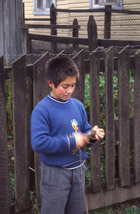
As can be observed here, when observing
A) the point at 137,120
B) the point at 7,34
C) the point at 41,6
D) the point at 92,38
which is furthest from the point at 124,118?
the point at 41,6

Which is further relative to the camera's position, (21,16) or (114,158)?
(21,16)

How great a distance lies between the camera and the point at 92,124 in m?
3.60

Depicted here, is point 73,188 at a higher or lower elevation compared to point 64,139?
lower

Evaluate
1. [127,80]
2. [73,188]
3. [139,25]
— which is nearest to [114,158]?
[127,80]

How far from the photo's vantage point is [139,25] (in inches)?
476

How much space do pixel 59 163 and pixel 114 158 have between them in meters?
1.28

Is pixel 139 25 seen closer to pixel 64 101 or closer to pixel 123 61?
pixel 123 61

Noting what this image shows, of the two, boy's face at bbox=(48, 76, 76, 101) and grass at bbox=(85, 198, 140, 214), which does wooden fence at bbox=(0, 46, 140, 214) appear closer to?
grass at bbox=(85, 198, 140, 214)

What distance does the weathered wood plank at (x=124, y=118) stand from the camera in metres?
3.66

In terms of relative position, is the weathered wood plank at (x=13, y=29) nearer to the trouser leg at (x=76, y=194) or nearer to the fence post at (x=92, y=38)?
the fence post at (x=92, y=38)

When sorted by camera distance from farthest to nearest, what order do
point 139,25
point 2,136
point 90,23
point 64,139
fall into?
point 139,25 → point 90,23 → point 2,136 → point 64,139

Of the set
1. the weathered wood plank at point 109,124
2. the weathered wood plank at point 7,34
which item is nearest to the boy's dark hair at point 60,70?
the weathered wood plank at point 109,124

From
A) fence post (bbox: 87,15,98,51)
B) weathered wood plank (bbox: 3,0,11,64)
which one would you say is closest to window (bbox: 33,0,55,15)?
fence post (bbox: 87,15,98,51)

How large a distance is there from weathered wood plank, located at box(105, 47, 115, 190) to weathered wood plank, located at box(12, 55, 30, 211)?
869 mm
